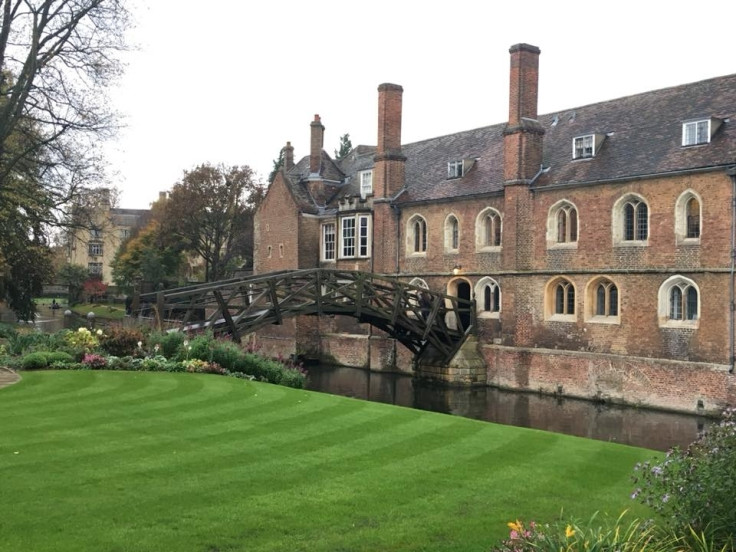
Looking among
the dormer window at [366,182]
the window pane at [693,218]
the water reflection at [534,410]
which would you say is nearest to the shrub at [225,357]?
the water reflection at [534,410]

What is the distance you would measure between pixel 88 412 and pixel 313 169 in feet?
98.8

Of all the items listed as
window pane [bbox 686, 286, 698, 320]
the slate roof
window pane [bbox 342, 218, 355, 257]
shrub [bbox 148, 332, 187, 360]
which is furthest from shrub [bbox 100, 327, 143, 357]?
window pane [bbox 342, 218, 355, 257]

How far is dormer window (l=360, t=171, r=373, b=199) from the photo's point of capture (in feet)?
123

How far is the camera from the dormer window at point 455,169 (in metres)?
32.7

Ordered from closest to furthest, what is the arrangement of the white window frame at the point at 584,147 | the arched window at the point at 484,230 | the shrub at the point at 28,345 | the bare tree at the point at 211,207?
the shrub at the point at 28,345, the white window frame at the point at 584,147, the arched window at the point at 484,230, the bare tree at the point at 211,207

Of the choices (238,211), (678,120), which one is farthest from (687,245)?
(238,211)

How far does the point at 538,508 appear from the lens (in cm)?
791

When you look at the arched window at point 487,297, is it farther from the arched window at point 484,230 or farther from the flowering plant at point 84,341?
the flowering plant at point 84,341

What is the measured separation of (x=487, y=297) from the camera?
3048 centimetres

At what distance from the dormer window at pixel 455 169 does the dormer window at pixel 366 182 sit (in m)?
5.42

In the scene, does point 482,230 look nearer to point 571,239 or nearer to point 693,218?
point 571,239

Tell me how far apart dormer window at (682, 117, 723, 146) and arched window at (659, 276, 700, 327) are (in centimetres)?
450

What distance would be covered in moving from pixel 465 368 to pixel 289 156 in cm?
1923

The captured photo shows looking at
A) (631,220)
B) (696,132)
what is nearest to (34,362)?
(631,220)
